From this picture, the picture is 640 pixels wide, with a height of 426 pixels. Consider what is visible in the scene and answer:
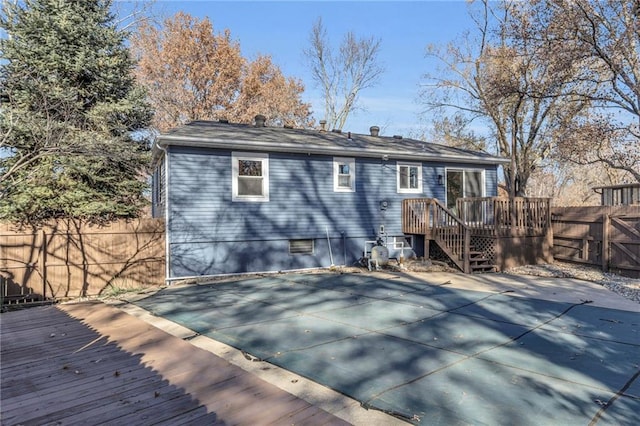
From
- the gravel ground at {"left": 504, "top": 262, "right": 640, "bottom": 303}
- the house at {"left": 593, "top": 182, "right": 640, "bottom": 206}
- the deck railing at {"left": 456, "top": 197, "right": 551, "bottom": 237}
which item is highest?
the house at {"left": 593, "top": 182, "right": 640, "bottom": 206}

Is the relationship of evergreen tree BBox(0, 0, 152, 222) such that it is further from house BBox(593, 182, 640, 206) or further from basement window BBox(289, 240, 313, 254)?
house BBox(593, 182, 640, 206)

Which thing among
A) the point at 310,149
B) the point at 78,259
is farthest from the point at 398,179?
the point at 78,259

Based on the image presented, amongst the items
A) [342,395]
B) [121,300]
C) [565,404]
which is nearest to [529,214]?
[565,404]

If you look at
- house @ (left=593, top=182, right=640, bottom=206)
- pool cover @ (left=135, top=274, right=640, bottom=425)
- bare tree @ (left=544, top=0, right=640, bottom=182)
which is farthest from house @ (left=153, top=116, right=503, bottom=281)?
house @ (left=593, top=182, right=640, bottom=206)

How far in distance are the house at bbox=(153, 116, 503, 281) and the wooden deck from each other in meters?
4.58

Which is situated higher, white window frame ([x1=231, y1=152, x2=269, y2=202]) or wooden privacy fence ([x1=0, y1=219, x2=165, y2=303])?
white window frame ([x1=231, y1=152, x2=269, y2=202])

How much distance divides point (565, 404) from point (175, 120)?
22.4 meters

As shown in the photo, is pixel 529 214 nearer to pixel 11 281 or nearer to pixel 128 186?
pixel 128 186

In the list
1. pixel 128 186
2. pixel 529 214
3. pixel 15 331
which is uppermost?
pixel 128 186

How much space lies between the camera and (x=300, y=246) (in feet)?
36.9

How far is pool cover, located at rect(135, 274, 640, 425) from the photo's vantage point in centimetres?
318

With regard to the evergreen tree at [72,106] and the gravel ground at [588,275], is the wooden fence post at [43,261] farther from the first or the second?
the gravel ground at [588,275]

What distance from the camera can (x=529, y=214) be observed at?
1142cm

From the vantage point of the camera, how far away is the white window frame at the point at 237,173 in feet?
33.8
